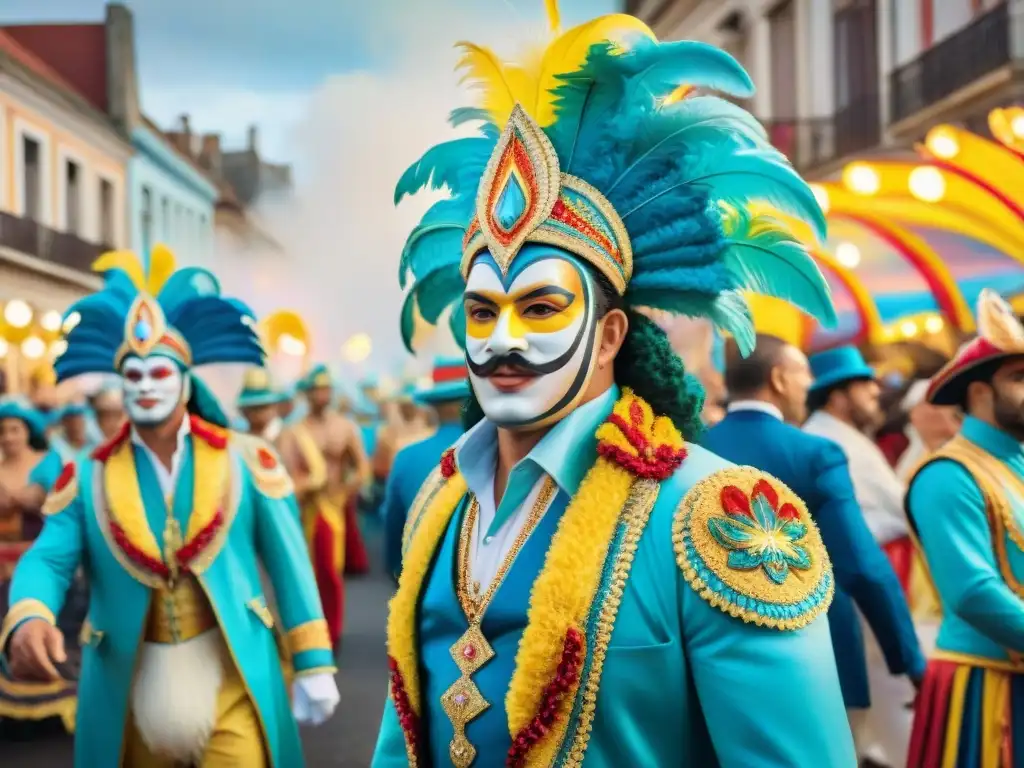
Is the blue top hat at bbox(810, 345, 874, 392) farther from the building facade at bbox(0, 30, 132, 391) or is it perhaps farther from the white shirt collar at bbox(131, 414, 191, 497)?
the building facade at bbox(0, 30, 132, 391)

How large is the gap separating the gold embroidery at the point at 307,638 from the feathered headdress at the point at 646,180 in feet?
7.58

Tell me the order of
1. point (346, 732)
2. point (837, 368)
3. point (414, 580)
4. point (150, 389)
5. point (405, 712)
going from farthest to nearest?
point (346, 732)
point (837, 368)
point (150, 389)
point (414, 580)
point (405, 712)

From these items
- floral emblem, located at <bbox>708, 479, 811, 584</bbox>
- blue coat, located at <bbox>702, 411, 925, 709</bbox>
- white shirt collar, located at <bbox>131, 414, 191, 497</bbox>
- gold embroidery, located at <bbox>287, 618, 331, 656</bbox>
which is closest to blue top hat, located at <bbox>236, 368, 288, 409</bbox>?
white shirt collar, located at <bbox>131, 414, 191, 497</bbox>

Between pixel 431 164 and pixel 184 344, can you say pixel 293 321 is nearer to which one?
pixel 184 344

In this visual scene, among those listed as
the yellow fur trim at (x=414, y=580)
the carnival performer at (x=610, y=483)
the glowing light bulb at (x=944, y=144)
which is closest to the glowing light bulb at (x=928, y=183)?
the glowing light bulb at (x=944, y=144)

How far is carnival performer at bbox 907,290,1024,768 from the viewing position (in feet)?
13.5

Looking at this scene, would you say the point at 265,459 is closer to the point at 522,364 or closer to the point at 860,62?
the point at 522,364

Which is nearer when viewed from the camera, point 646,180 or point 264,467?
point 646,180

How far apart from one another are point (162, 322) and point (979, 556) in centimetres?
282

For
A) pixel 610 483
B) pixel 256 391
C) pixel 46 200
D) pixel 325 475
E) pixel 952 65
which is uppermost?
pixel 952 65

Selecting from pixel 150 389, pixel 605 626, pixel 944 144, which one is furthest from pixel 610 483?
pixel 944 144

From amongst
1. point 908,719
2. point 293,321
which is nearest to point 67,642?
point 293,321

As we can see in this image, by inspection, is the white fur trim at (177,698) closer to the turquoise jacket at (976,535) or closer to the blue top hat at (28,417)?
the turquoise jacket at (976,535)

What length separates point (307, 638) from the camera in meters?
4.71
